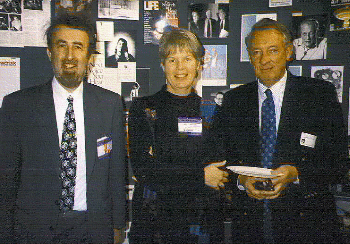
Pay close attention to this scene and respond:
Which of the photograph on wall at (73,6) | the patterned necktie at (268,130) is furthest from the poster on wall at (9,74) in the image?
the patterned necktie at (268,130)

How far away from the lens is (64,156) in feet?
5.00

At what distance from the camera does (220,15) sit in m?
2.20

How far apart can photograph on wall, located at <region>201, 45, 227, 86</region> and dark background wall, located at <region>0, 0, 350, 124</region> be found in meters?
0.04

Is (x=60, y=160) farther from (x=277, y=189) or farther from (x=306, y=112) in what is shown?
(x=306, y=112)

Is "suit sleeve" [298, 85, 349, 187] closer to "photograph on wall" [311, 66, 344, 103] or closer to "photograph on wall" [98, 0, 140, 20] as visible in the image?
"photograph on wall" [311, 66, 344, 103]

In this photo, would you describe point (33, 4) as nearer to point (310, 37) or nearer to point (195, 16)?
point (195, 16)

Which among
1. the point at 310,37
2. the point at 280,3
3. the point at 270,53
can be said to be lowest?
the point at 270,53

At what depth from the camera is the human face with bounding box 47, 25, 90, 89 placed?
155 centimetres

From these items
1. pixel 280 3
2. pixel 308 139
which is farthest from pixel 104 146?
pixel 280 3

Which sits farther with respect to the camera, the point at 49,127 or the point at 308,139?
the point at 308,139

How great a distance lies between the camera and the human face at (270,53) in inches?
66.3

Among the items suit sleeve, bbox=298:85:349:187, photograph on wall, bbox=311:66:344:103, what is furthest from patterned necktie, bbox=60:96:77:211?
photograph on wall, bbox=311:66:344:103

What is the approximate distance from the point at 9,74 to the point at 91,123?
1.04 m

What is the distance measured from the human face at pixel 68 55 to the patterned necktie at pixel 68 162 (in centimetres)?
24
